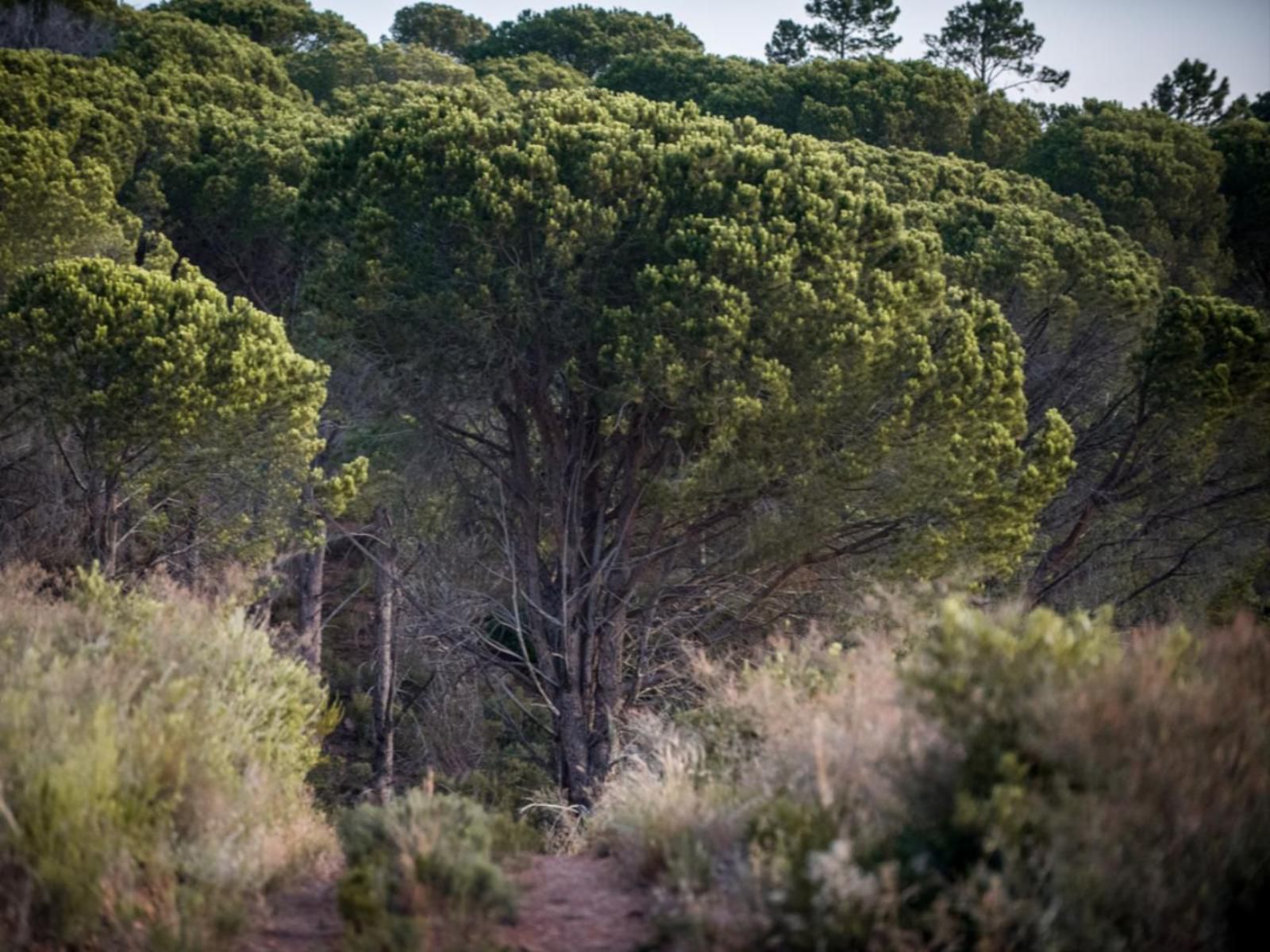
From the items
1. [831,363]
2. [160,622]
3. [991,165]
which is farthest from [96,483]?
[991,165]

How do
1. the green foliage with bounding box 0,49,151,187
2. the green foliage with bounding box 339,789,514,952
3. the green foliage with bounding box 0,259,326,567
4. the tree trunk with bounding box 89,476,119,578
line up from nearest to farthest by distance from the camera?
the green foliage with bounding box 339,789,514,952
the green foliage with bounding box 0,259,326,567
the tree trunk with bounding box 89,476,119,578
the green foliage with bounding box 0,49,151,187

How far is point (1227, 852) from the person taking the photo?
14.9 feet

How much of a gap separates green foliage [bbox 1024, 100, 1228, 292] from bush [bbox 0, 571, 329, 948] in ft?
77.2

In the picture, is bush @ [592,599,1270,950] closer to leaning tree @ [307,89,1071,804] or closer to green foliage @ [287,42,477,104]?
leaning tree @ [307,89,1071,804]

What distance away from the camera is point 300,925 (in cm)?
570

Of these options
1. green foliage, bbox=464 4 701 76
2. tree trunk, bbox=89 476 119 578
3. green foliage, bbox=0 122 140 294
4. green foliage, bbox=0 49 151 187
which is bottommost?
tree trunk, bbox=89 476 119 578

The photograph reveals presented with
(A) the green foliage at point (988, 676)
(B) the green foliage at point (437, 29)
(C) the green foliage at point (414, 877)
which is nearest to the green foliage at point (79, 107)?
(C) the green foliage at point (414, 877)

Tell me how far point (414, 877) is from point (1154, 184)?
26.2m

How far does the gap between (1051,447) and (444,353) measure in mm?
7304

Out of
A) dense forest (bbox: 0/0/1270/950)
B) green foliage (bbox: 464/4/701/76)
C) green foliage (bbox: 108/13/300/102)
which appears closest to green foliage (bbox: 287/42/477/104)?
green foliage (bbox: 108/13/300/102)

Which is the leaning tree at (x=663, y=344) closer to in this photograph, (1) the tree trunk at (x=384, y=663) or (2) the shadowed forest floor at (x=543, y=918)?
(1) the tree trunk at (x=384, y=663)

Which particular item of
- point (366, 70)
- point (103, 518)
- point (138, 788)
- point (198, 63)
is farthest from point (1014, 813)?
point (366, 70)

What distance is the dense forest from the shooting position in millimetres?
4902

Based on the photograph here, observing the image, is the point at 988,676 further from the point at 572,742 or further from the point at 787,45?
the point at 787,45
